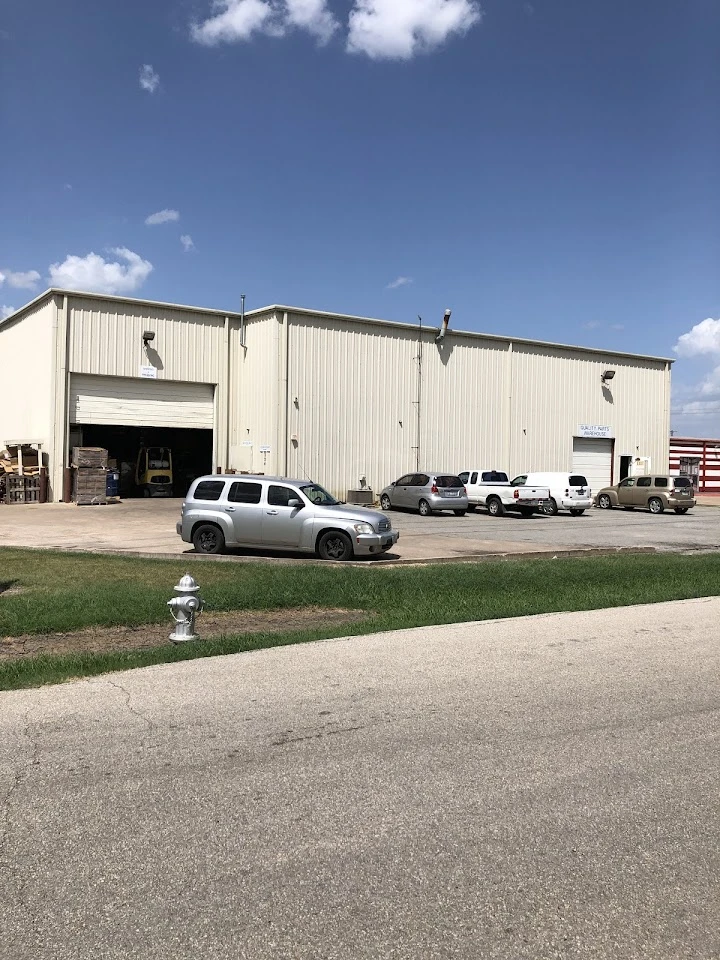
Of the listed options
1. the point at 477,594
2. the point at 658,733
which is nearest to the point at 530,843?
the point at 658,733

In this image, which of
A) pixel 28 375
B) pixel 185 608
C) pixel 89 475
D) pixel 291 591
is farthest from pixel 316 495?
pixel 28 375

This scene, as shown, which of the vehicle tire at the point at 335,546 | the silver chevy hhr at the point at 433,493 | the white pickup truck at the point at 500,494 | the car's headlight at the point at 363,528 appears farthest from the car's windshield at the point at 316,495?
the white pickup truck at the point at 500,494

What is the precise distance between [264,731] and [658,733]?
268 centimetres

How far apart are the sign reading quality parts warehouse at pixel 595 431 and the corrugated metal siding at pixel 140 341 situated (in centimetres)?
1857

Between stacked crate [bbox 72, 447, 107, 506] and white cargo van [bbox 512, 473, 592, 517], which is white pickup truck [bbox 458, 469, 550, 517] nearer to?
white cargo van [bbox 512, 473, 592, 517]

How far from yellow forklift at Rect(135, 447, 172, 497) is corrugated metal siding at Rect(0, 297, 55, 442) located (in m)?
4.86

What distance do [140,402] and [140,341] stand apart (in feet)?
8.00

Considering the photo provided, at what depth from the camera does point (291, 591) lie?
1161 cm

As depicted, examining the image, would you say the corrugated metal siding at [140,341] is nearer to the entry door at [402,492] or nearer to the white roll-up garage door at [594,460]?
the entry door at [402,492]

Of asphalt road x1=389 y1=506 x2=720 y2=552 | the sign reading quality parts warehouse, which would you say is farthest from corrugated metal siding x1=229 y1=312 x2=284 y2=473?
the sign reading quality parts warehouse

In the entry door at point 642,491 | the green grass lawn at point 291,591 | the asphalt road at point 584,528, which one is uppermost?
the entry door at point 642,491

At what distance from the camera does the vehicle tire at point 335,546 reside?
1588 cm

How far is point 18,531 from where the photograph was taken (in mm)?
21734

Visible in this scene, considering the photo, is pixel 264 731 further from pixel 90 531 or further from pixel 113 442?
pixel 113 442
